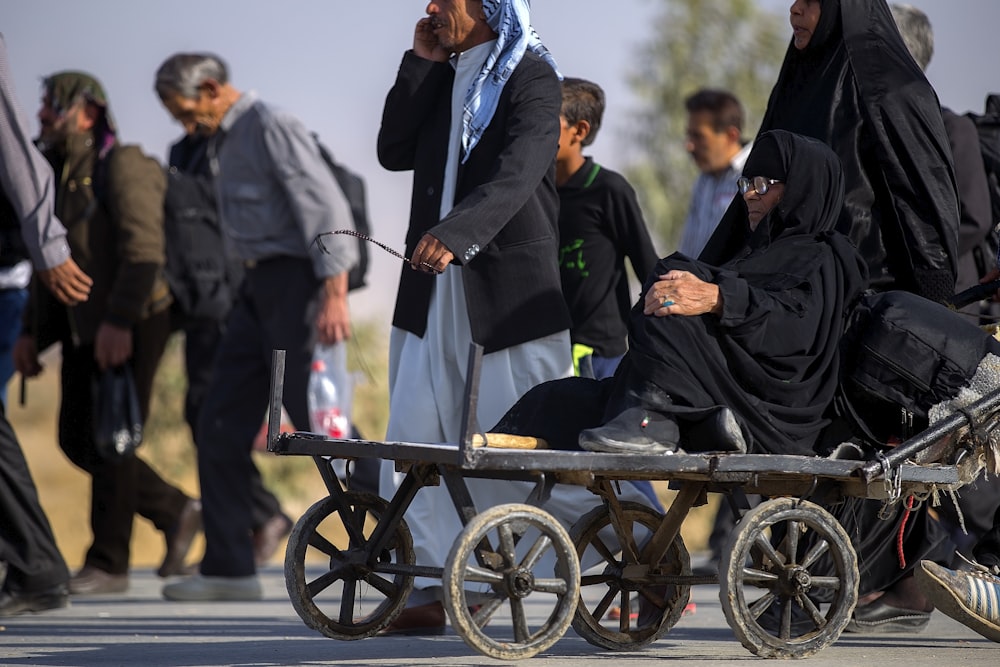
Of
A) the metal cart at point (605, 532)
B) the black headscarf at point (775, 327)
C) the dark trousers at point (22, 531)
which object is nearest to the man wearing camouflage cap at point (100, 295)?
the dark trousers at point (22, 531)

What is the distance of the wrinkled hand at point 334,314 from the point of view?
7.56m

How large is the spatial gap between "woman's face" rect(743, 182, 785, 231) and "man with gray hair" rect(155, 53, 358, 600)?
2738 millimetres

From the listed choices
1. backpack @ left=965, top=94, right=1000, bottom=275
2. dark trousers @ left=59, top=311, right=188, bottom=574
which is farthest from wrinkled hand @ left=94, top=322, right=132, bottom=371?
backpack @ left=965, top=94, right=1000, bottom=275

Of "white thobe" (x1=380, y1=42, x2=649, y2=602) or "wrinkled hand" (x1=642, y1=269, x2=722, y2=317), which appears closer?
"wrinkled hand" (x1=642, y1=269, x2=722, y2=317)

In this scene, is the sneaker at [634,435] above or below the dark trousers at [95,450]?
above

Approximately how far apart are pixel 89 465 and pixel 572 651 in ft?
12.6

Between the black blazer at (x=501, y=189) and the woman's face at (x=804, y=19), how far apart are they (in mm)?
912

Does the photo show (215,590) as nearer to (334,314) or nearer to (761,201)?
(334,314)

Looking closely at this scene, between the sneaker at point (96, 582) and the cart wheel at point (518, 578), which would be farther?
the sneaker at point (96, 582)

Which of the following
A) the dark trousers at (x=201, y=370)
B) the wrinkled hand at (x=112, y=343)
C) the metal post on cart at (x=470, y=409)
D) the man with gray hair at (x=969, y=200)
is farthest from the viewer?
the dark trousers at (x=201, y=370)

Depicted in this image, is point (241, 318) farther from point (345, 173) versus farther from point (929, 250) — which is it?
point (929, 250)

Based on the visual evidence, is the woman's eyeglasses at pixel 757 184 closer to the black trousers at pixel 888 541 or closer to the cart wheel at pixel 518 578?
the black trousers at pixel 888 541

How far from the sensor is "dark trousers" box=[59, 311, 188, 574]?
8.42m

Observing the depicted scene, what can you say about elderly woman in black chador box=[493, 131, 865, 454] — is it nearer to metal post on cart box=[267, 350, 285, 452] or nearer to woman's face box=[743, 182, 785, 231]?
woman's face box=[743, 182, 785, 231]
